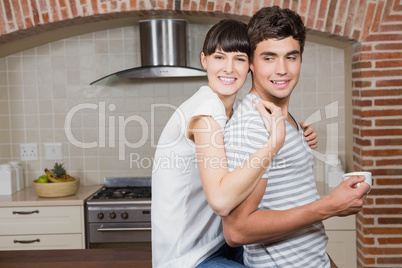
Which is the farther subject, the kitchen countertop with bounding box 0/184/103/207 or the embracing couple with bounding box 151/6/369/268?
the kitchen countertop with bounding box 0/184/103/207

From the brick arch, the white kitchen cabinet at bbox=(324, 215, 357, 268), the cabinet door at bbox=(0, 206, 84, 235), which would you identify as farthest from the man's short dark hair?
the cabinet door at bbox=(0, 206, 84, 235)

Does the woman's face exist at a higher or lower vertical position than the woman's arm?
higher

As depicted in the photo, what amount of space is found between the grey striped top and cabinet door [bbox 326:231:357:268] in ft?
7.23

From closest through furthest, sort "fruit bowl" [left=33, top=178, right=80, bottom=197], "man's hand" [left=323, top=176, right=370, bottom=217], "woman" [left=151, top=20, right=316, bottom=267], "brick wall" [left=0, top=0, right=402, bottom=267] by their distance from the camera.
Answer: "man's hand" [left=323, top=176, right=370, bottom=217] → "woman" [left=151, top=20, right=316, bottom=267] → "brick wall" [left=0, top=0, right=402, bottom=267] → "fruit bowl" [left=33, top=178, right=80, bottom=197]

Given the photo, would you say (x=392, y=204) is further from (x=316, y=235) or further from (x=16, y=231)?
(x=16, y=231)

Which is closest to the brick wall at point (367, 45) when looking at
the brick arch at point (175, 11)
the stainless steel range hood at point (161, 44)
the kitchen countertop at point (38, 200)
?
the brick arch at point (175, 11)

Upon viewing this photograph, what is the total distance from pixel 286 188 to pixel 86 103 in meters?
3.01

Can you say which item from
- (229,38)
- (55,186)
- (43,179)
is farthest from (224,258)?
(43,179)

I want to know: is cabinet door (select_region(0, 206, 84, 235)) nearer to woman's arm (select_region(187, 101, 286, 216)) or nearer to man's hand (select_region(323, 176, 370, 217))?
woman's arm (select_region(187, 101, 286, 216))

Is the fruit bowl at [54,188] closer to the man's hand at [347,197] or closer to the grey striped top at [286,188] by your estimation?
the grey striped top at [286,188]

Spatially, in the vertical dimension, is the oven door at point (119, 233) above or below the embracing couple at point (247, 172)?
A: below

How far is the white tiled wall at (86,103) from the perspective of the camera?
4.12m

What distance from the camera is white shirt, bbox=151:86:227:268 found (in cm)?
160

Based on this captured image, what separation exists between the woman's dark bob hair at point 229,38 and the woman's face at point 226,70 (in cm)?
2
